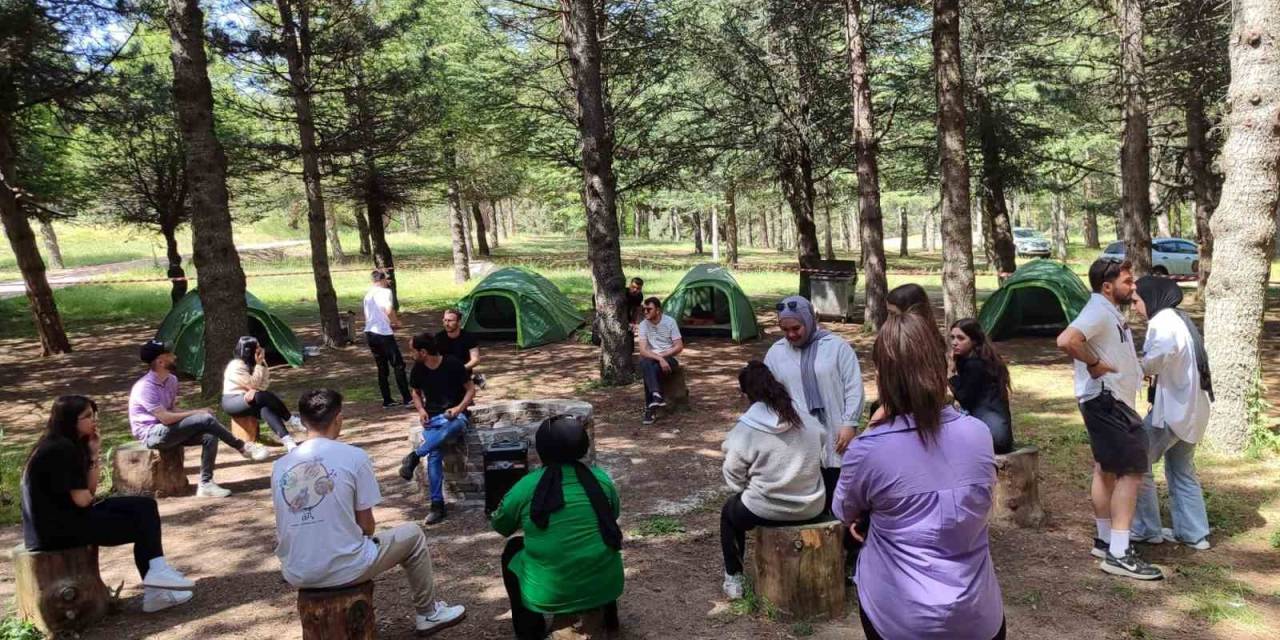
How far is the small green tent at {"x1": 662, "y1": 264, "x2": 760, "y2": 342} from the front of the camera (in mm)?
13680

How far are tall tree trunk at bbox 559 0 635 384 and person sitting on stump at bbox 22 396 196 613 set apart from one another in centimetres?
629

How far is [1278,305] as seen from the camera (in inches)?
612

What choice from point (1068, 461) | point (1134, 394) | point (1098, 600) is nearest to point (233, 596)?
point (1098, 600)

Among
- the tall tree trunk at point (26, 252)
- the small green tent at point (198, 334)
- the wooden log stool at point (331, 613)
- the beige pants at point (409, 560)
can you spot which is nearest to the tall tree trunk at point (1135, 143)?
the beige pants at point (409, 560)

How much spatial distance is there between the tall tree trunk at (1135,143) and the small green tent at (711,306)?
6393mm

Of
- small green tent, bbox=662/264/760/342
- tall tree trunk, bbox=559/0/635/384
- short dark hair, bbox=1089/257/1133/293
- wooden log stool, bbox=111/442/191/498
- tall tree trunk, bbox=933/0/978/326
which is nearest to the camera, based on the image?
short dark hair, bbox=1089/257/1133/293

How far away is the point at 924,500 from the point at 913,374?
371 millimetres

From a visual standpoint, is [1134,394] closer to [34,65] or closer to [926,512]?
[926,512]

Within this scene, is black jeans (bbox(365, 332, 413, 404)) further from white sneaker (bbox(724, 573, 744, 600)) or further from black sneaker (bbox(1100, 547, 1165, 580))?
black sneaker (bbox(1100, 547, 1165, 580))

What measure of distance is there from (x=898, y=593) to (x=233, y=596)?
4.21 metres

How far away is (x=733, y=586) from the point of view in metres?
4.39

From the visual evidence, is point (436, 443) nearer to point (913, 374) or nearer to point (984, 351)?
point (984, 351)

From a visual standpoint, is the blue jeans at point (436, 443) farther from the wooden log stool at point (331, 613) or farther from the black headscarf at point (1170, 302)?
the black headscarf at point (1170, 302)

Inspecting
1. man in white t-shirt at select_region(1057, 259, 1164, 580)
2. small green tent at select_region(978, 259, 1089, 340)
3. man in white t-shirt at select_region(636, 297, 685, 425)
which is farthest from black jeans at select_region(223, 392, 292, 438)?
small green tent at select_region(978, 259, 1089, 340)
